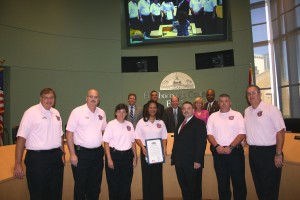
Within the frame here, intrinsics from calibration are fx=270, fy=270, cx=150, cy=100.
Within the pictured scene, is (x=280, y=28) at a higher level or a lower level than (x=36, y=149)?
higher

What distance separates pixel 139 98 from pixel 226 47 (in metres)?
3.56

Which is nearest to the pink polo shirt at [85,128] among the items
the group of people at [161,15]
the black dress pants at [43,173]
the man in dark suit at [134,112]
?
the black dress pants at [43,173]

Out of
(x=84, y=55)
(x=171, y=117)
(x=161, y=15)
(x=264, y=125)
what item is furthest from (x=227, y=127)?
(x=161, y=15)

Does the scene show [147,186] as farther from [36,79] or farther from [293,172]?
[36,79]

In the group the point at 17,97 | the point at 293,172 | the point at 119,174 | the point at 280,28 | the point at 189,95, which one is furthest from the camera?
the point at 189,95

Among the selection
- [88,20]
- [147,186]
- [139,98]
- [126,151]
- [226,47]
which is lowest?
[147,186]

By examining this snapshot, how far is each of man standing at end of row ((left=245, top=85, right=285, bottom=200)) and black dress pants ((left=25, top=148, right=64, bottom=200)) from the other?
2414 millimetres

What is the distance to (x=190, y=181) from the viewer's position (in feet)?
11.5

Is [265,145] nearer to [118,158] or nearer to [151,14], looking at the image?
[118,158]

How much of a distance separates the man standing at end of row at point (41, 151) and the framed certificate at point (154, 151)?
3.80ft

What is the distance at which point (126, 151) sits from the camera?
3646mm

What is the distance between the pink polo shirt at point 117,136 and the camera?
11.9 feet

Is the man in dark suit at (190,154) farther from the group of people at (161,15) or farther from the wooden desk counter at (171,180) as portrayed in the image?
the group of people at (161,15)

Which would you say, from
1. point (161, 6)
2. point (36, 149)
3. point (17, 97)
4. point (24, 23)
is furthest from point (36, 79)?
point (36, 149)
